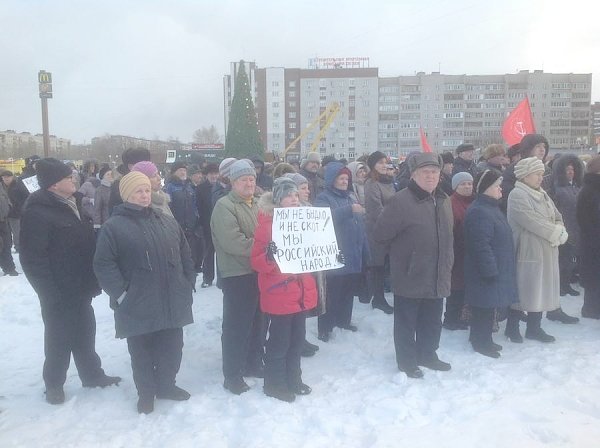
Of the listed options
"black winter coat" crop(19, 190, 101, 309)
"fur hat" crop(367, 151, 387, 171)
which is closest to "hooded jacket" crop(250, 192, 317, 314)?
"black winter coat" crop(19, 190, 101, 309)

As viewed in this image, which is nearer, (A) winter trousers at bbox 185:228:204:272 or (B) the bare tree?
(A) winter trousers at bbox 185:228:204:272

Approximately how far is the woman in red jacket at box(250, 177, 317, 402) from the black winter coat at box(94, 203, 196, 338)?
727 millimetres

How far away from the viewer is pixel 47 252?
468cm

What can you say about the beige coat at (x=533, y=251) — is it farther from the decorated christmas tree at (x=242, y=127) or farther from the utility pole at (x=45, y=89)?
the decorated christmas tree at (x=242, y=127)

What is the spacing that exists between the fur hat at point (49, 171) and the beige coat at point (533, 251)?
15.2ft

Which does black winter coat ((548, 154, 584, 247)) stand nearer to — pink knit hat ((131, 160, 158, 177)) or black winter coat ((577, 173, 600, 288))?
black winter coat ((577, 173, 600, 288))

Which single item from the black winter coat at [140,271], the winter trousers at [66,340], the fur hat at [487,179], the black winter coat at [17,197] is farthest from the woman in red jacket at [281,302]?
the black winter coat at [17,197]

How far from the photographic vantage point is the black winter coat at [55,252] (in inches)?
182

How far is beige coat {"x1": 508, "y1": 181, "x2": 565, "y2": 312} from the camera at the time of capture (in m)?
5.82

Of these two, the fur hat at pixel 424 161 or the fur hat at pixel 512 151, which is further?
the fur hat at pixel 512 151

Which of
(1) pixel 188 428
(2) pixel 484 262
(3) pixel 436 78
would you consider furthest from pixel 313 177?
(3) pixel 436 78

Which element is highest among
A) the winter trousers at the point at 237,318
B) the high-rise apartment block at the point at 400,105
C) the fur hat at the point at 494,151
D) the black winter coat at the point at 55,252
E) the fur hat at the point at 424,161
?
the high-rise apartment block at the point at 400,105

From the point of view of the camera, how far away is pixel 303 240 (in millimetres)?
4809

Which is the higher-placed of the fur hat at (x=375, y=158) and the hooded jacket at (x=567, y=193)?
the fur hat at (x=375, y=158)
